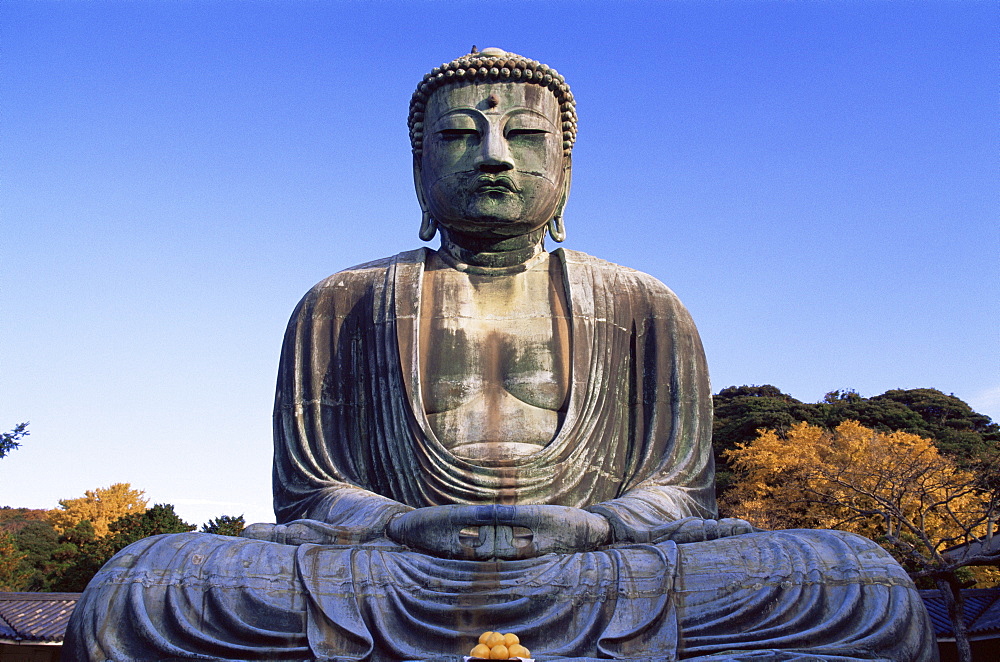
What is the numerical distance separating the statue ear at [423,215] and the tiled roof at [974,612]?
8.74 metres

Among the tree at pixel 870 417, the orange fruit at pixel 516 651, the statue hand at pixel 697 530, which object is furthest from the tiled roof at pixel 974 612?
the tree at pixel 870 417

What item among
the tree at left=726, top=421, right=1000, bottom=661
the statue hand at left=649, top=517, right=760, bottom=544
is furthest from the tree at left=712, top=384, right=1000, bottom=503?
the statue hand at left=649, top=517, right=760, bottom=544

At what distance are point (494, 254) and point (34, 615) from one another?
34.1 ft

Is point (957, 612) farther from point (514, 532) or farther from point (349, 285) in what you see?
point (514, 532)

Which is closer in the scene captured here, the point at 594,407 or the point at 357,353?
the point at 594,407

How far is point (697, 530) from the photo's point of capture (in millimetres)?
5676

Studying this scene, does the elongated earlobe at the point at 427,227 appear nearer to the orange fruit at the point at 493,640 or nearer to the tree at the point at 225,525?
the orange fruit at the point at 493,640

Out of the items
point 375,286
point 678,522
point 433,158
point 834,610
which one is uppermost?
point 433,158

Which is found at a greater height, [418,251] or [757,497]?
[418,251]

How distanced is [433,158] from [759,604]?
3.85 metres

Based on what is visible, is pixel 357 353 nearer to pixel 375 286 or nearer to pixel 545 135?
pixel 375 286

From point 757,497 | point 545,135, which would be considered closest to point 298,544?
point 545,135

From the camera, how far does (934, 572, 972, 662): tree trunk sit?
41.1 ft

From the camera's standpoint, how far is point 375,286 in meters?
7.52
